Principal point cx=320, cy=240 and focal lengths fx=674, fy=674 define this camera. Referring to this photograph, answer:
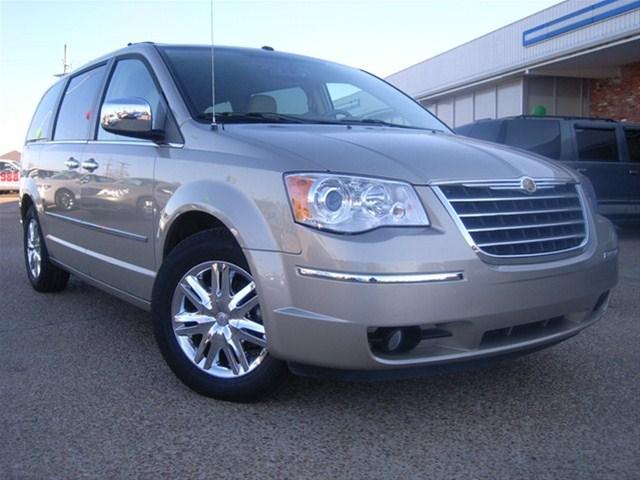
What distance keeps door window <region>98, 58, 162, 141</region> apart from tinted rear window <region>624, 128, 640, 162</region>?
7938 mm

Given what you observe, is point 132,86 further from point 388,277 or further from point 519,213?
point 519,213

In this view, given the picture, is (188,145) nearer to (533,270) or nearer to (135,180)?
Answer: (135,180)

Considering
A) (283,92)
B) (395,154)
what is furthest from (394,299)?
(283,92)

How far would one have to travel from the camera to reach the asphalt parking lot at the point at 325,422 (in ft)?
8.08

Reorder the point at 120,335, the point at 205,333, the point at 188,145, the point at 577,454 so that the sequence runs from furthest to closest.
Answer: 1. the point at 120,335
2. the point at 188,145
3. the point at 205,333
4. the point at 577,454

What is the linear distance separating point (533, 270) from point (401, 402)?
863 millimetres

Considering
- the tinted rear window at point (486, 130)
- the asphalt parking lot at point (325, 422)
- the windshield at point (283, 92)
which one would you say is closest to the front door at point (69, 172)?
the asphalt parking lot at point (325, 422)

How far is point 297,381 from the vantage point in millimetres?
3320

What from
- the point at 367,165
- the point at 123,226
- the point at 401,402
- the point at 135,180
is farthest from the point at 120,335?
the point at 367,165

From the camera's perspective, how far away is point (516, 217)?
2.84 m

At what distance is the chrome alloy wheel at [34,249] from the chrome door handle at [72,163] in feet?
4.16

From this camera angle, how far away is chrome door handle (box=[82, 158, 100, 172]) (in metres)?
4.14

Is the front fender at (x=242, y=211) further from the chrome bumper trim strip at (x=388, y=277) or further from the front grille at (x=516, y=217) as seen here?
the front grille at (x=516, y=217)

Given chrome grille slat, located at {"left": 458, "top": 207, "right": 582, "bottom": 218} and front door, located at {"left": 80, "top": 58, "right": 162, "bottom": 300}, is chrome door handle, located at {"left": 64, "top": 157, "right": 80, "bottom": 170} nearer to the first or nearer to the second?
front door, located at {"left": 80, "top": 58, "right": 162, "bottom": 300}
